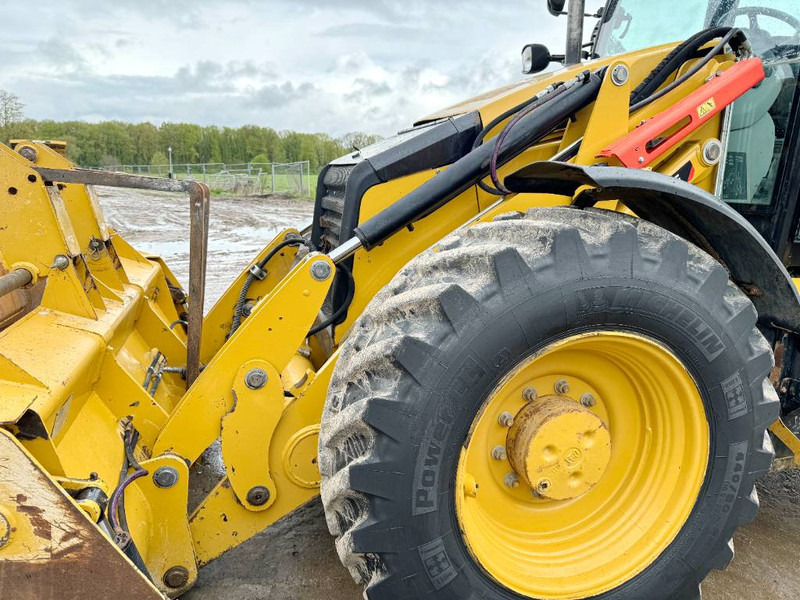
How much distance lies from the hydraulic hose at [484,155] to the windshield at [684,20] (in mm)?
1133

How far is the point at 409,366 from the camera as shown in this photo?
65.3 inches

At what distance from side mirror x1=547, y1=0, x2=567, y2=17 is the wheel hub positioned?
2644 millimetres

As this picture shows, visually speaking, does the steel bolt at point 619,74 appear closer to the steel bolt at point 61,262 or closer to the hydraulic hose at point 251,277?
the hydraulic hose at point 251,277

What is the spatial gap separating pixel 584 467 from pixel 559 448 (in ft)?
0.43

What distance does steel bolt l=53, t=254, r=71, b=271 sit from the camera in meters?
2.35

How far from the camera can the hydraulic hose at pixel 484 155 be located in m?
2.22

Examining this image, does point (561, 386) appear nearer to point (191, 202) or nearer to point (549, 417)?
point (549, 417)

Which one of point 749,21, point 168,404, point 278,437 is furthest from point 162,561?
point 749,21

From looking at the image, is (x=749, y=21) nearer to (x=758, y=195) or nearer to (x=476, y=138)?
(x=758, y=195)

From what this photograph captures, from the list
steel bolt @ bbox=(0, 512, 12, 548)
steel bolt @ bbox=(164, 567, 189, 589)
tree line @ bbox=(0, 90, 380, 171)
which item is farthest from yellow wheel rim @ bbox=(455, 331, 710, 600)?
tree line @ bbox=(0, 90, 380, 171)

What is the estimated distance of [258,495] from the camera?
2.09 m

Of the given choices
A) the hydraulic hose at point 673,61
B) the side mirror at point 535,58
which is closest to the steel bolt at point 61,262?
the hydraulic hose at point 673,61

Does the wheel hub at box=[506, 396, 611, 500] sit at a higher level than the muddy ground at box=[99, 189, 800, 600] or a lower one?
higher

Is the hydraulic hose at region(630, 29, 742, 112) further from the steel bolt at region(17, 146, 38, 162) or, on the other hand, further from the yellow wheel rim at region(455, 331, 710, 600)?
the steel bolt at region(17, 146, 38, 162)
